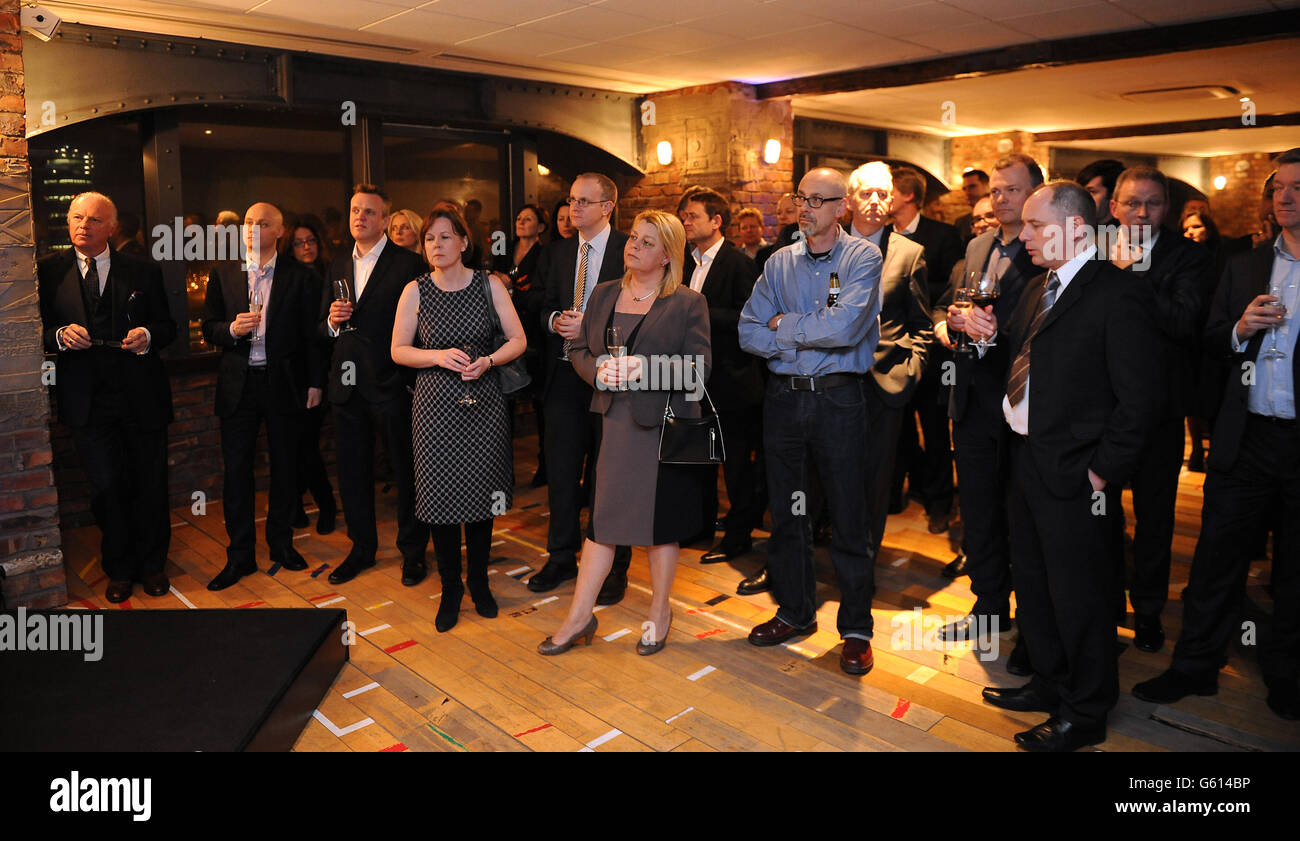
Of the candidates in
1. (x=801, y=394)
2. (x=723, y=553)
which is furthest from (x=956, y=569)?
(x=801, y=394)

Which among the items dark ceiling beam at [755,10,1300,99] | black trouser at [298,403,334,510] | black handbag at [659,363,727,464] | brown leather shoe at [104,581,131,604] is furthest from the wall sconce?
brown leather shoe at [104,581,131,604]

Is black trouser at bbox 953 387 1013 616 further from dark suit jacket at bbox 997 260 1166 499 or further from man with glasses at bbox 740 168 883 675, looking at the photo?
dark suit jacket at bbox 997 260 1166 499

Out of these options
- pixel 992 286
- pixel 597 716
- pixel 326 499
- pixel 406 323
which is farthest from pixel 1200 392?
pixel 326 499

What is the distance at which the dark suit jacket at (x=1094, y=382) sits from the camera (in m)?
2.74

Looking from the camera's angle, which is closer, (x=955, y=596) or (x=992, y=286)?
(x=992, y=286)

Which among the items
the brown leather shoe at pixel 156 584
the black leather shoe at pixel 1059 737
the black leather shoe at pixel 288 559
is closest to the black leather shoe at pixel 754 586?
the black leather shoe at pixel 1059 737

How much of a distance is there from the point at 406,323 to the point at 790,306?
160 centimetres

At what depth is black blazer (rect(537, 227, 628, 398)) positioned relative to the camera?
4297 mm

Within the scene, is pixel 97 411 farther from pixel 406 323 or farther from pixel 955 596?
pixel 955 596

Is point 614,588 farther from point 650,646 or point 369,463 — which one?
point 369,463

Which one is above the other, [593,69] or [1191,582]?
[593,69]

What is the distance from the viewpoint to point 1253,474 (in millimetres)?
3229
